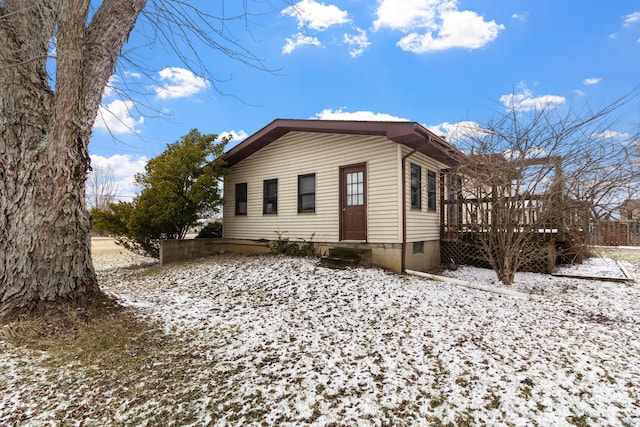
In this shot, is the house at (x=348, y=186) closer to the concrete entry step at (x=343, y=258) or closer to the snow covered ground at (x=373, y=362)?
the concrete entry step at (x=343, y=258)

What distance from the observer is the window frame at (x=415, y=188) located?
26.8 ft

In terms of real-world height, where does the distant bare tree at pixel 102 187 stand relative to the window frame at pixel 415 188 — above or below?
above

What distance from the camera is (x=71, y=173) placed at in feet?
14.4

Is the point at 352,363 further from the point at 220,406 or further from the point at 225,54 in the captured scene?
the point at 225,54

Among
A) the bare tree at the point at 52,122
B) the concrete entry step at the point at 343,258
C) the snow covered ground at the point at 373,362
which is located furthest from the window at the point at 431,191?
the bare tree at the point at 52,122

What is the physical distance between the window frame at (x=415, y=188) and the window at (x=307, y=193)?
8.77ft

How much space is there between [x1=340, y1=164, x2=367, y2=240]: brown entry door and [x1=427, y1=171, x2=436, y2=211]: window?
7.28 ft

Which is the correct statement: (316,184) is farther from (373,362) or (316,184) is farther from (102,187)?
(102,187)

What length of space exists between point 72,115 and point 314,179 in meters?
5.82

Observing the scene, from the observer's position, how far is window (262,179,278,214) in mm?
10070

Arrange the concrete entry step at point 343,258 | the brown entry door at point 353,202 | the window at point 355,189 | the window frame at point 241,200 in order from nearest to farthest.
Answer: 1. the concrete entry step at point 343,258
2. the brown entry door at point 353,202
3. the window at point 355,189
4. the window frame at point 241,200

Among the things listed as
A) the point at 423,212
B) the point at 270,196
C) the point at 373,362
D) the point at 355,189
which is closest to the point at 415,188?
the point at 423,212

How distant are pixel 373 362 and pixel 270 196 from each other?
25.0ft

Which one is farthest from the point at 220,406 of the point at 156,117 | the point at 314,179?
the point at 314,179
